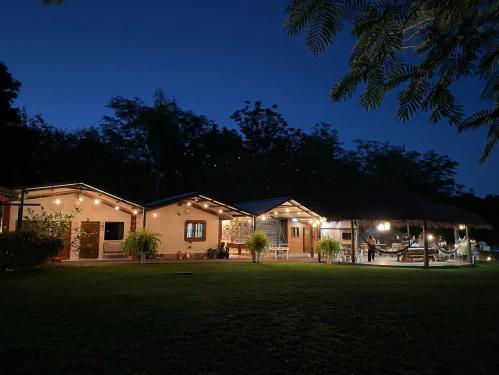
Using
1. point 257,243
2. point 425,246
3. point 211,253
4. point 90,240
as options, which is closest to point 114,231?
point 90,240

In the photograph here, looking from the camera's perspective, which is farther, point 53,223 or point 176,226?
point 176,226

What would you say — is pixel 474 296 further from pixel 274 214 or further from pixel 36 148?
pixel 36 148

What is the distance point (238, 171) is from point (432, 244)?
1916 centimetres

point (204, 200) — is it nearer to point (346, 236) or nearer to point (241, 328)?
point (346, 236)

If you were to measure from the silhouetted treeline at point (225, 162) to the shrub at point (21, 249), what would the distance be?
18232mm

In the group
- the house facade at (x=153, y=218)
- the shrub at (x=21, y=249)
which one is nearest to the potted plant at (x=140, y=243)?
the house facade at (x=153, y=218)

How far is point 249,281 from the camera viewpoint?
11.9m

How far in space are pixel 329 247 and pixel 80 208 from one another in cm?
1164

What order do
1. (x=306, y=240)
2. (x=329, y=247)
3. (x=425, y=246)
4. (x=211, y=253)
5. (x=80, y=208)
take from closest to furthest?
1. (x=80, y=208)
2. (x=425, y=246)
3. (x=329, y=247)
4. (x=211, y=253)
5. (x=306, y=240)

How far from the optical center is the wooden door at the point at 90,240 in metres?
17.7

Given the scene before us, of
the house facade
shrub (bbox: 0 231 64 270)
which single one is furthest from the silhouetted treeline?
shrub (bbox: 0 231 64 270)

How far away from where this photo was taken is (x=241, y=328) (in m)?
6.11

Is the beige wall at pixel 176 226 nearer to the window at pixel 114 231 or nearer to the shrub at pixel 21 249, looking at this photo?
the window at pixel 114 231

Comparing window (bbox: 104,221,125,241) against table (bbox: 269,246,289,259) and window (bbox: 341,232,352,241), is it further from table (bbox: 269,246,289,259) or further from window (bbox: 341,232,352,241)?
window (bbox: 341,232,352,241)
